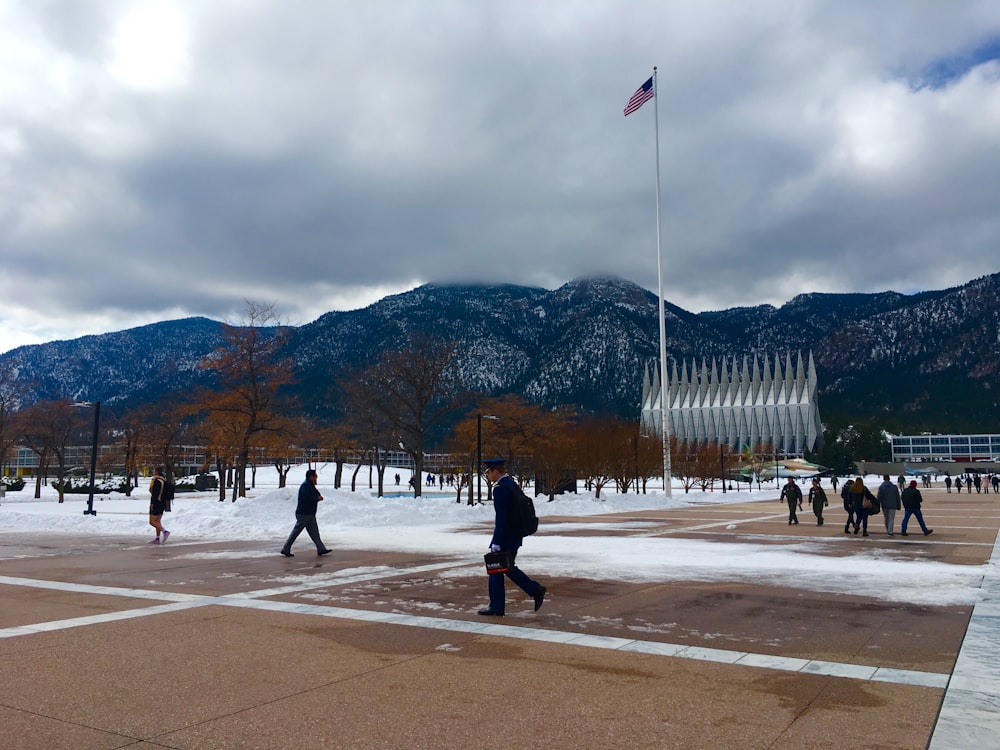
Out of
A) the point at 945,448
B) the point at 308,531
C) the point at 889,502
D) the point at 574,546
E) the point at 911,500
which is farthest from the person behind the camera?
the point at 945,448

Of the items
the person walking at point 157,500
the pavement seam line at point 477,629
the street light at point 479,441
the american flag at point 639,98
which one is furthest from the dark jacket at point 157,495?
A: the american flag at point 639,98

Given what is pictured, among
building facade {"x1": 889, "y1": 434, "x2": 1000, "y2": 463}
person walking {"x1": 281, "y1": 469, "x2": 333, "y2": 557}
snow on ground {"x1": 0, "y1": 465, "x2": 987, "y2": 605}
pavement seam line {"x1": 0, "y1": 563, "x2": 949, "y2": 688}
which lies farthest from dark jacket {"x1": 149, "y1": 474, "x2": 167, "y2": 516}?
building facade {"x1": 889, "y1": 434, "x2": 1000, "y2": 463}

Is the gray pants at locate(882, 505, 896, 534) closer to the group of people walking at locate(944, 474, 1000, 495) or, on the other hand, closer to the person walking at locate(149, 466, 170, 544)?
the person walking at locate(149, 466, 170, 544)

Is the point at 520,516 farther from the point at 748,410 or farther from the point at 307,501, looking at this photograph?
the point at 748,410

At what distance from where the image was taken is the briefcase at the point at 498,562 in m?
8.00

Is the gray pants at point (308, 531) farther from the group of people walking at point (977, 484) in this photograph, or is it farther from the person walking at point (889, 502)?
the group of people walking at point (977, 484)

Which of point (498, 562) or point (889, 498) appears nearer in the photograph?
point (498, 562)

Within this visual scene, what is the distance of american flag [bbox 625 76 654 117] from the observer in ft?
123

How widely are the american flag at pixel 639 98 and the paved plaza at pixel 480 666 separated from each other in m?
31.5

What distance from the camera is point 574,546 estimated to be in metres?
16.7

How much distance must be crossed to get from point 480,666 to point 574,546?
11.0 m

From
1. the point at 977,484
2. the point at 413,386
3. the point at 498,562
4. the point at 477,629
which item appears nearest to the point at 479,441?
the point at 413,386

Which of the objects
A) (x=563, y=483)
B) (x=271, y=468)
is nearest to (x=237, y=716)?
(x=563, y=483)

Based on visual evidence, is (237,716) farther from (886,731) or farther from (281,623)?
(886,731)
